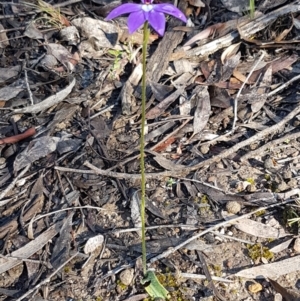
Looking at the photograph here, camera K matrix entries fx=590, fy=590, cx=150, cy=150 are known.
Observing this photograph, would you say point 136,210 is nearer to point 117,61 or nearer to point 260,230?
point 260,230

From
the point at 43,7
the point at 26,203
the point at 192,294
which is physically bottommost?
the point at 192,294

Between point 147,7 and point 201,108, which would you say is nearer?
point 147,7

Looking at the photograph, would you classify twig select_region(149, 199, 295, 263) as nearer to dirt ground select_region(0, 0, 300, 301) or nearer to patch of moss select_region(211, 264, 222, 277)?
dirt ground select_region(0, 0, 300, 301)

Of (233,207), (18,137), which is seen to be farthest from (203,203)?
(18,137)

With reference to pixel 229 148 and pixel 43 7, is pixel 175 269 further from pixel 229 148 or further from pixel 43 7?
pixel 43 7

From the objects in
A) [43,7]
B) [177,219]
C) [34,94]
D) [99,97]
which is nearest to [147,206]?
[177,219]

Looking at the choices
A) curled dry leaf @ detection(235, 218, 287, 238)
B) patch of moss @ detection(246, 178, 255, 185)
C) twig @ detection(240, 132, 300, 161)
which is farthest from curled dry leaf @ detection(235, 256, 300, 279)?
twig @ detection(240, 132, 300, 161)

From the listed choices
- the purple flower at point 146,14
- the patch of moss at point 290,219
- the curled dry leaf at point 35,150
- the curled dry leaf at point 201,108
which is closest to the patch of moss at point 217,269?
the patch of moss at point 290,219

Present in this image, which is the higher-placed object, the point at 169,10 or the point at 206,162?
the point at 169,10
